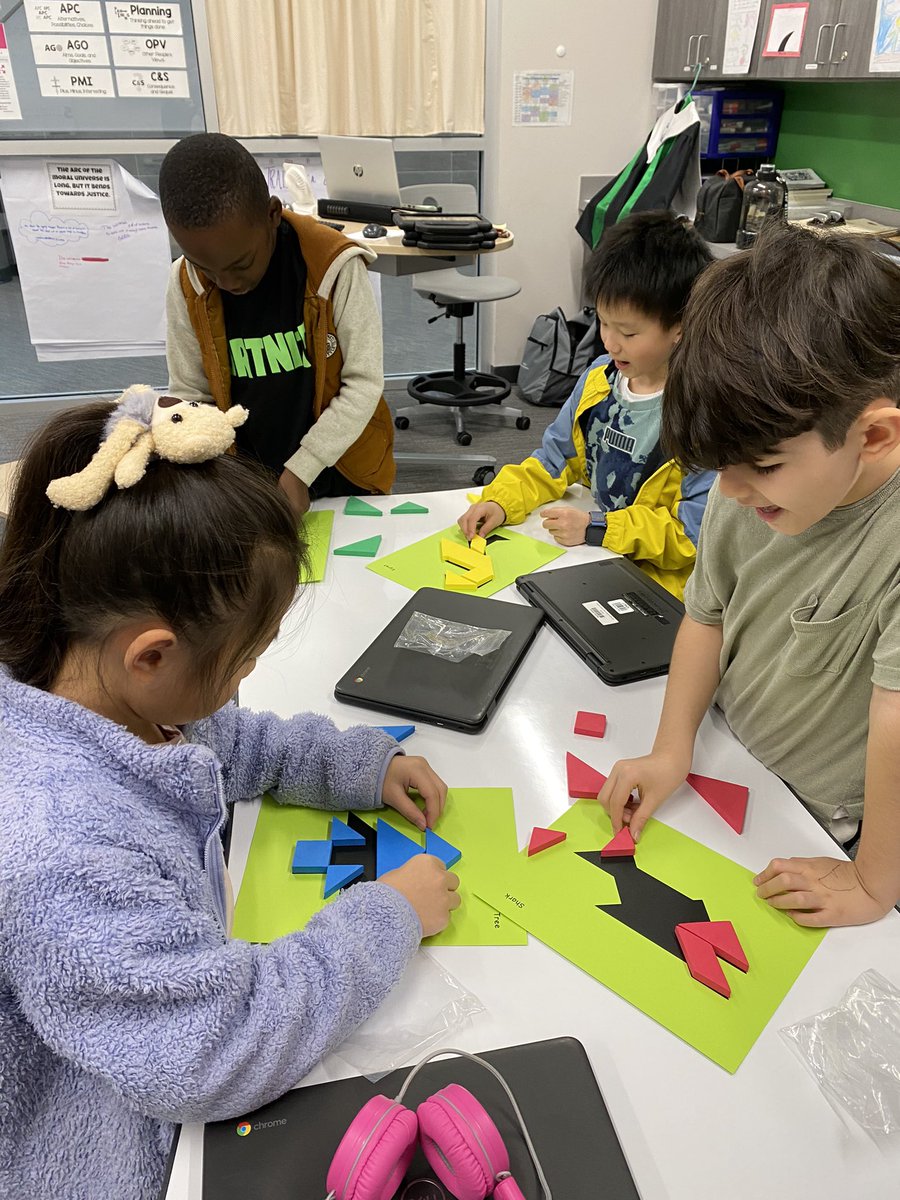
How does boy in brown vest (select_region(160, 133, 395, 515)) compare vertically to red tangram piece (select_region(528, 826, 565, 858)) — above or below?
above

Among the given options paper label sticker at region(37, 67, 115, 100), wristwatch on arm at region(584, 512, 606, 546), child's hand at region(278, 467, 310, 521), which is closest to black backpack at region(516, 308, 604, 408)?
paper label sticker at region(37, 67, 115, 100)

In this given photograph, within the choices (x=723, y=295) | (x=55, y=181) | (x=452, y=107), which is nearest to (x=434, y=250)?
(x=452, y=107)

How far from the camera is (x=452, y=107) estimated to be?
3928 millimetres

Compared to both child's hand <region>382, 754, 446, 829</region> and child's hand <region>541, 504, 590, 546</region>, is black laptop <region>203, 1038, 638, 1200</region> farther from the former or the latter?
child's hand <region>541, 504, 590, 546</region>

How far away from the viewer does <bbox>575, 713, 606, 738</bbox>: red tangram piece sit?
3.39ft

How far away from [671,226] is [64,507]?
1.31 m

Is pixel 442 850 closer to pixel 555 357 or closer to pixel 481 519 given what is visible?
pixel 481 519

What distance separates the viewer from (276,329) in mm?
1787

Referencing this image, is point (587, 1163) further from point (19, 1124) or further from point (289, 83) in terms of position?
point (289, 83)

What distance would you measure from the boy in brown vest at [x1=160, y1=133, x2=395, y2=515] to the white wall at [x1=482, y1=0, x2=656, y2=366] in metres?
2.67

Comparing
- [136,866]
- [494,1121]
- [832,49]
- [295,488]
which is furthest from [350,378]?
[832,49]

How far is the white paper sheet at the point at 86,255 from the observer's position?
375 cm

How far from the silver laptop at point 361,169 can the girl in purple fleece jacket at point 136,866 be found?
9.49 ft

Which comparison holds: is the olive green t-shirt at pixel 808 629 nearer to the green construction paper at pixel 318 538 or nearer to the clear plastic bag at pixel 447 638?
the clear plastic bag at pixel 447 638
